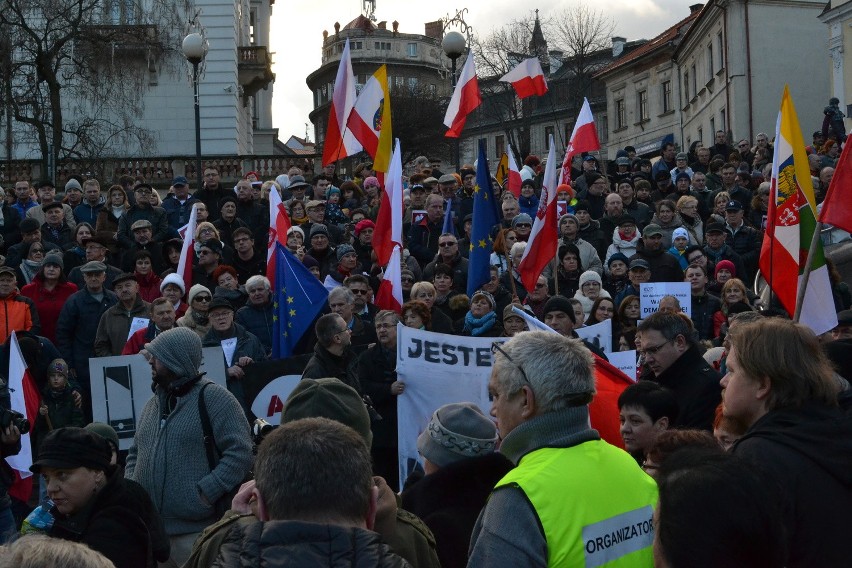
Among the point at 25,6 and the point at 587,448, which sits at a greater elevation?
the point at 25,6

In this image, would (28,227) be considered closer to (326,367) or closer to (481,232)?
(481,232)

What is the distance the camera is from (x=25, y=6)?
102 ft

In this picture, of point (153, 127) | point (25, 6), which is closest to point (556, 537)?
point (25, 6)

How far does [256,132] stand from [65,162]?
36099 mm

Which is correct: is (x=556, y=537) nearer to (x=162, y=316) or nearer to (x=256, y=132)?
(x=162, y=316)

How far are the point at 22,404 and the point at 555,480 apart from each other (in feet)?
21.4

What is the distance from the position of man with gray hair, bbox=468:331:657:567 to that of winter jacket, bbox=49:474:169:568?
1.79 meters

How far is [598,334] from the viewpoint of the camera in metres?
8.91

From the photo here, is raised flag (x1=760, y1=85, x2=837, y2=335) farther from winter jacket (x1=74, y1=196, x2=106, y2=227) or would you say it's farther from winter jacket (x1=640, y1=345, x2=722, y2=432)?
winter jacket (x1=74, y1=196, x2=106, y2=227)

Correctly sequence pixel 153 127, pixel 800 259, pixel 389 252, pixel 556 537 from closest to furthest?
pixel 556 537 < pixel 800 259 < pixel 389 252 < pixel 153 127

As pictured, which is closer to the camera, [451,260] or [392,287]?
[392,287]

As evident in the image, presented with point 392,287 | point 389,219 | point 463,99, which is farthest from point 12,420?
point 463,99

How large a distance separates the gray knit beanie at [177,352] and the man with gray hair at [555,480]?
2.62 m

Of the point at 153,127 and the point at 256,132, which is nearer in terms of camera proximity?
the point at 153,127
